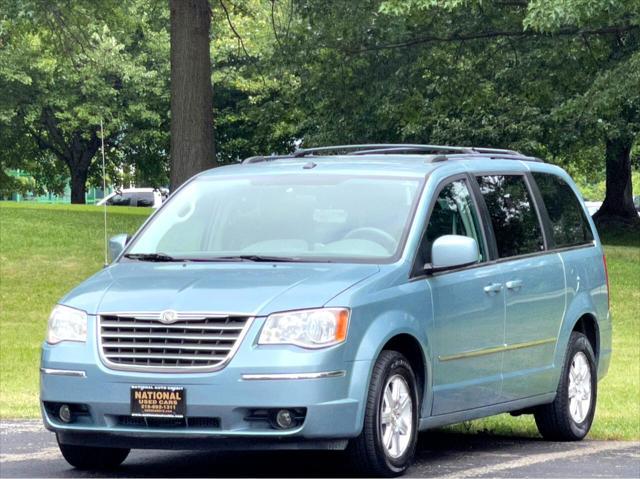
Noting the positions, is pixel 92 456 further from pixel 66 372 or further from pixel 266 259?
pixel 266 259

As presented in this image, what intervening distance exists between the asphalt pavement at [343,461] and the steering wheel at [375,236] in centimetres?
120

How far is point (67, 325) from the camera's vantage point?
7934 millimetres

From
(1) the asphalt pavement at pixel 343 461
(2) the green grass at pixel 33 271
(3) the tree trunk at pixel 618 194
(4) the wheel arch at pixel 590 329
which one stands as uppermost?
(4) the wheel arch at pixel 590 329

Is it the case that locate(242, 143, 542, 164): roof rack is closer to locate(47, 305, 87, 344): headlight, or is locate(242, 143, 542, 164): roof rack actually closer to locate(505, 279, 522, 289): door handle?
locate(505, 279, 522, 289): door handle

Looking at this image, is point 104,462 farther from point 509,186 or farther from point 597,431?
point 597,431

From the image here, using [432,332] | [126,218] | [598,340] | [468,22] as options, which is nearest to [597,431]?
[598,340]

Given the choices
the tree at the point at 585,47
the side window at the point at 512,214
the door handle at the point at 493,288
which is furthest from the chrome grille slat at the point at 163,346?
the tree at the point at 585,47

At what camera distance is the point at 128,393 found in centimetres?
761

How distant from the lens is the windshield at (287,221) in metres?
8.51

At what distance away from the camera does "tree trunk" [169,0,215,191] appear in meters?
20.2

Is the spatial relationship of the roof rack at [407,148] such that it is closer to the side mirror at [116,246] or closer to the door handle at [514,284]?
the door handle at [514,284]

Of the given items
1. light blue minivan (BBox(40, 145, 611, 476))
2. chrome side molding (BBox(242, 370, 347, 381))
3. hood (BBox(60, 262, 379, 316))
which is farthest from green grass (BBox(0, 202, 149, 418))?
chrome side molding (BBox(242, 370, 347, 381))

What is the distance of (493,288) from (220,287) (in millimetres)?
2014

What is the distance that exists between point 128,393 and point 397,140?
32416mm
